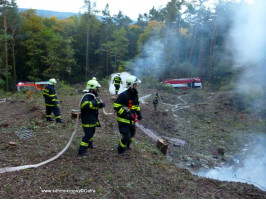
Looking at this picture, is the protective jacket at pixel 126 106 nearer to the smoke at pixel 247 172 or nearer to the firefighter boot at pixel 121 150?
the firefighter boot at pixel 121 150

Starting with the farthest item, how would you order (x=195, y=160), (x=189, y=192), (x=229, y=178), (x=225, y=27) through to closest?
(x=225, y=27) < (x=195, y=160) < (x=229, y=178) < (x=189, y=192)

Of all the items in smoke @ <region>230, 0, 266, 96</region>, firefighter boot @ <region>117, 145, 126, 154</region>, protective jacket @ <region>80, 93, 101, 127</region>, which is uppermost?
smoke @ <region>230, 0, 266, 96</region>

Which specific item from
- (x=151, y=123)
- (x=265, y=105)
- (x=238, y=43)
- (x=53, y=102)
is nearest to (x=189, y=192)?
(x=53, y=102)

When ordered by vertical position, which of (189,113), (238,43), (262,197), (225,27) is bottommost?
(189,113)

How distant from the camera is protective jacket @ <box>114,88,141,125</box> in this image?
18.2 feet

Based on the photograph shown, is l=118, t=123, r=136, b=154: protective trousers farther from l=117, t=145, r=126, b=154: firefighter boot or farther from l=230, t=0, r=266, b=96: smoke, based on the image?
l=230, t=0, r=266, b=96: smoke

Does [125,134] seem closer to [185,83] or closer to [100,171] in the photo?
[100,171]

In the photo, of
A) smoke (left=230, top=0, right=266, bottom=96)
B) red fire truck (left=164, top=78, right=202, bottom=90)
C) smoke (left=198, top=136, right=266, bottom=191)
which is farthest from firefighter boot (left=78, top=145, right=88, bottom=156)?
red fire truck (left=164, top=78, right=202, bottom=90)

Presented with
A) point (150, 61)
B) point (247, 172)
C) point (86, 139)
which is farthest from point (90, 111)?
point (150, 61)

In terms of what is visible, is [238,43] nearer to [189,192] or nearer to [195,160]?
[195,160]

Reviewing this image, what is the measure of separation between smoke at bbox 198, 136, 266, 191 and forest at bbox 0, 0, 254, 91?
62.0 feet

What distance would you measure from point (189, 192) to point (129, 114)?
2231 millimetres

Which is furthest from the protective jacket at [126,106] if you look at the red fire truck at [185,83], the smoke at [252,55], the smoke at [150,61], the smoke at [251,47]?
the smoke at [150,61]

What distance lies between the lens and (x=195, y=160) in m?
8.05
